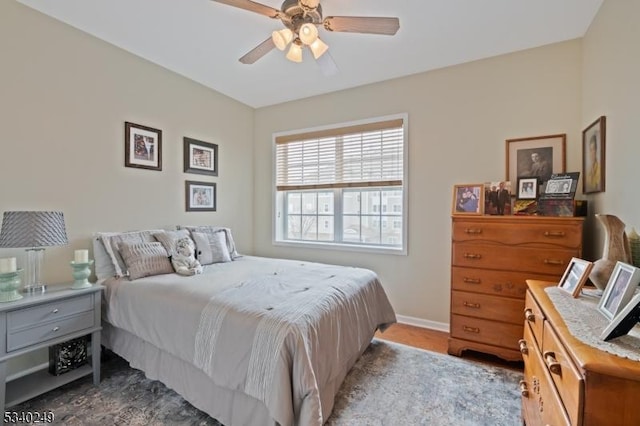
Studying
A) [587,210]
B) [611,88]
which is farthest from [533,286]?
[611,88]

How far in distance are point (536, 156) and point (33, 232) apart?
382 centimetres

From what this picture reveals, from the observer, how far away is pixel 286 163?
158 inches

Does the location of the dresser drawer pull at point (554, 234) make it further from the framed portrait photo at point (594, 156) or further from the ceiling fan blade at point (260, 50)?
the ceiling fan blade at point (260, 50)

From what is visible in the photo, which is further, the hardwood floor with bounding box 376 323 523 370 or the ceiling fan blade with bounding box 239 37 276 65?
the hardwood floor with bounding box 376 323 523 370

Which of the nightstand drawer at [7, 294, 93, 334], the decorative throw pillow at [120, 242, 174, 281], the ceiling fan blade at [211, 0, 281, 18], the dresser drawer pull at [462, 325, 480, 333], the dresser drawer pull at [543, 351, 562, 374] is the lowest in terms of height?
the dresser drawer pull at [462, 325, 480, 333]

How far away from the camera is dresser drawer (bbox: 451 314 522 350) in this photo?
2.24 m

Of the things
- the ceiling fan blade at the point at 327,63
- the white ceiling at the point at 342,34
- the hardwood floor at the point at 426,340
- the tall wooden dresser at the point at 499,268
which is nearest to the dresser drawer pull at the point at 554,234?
the tall wooden dresser at the point at 499,268

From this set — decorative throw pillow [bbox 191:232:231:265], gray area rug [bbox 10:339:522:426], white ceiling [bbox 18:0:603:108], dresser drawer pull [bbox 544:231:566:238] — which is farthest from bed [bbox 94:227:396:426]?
white ceiling [bbox 18:0:603:108]

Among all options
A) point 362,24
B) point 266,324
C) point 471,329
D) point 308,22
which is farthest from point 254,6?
point 471,329

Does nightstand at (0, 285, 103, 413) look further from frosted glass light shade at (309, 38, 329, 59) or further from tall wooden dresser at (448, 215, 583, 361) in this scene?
tall wooden dresser at (448, 215, 583, 361)

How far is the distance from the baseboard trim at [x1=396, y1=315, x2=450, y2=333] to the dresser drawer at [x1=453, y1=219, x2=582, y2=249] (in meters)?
1.09

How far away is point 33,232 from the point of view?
1.78 meters

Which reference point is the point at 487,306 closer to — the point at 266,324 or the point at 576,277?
the point at 576,277

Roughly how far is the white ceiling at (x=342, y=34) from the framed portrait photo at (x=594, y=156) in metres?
0.85
